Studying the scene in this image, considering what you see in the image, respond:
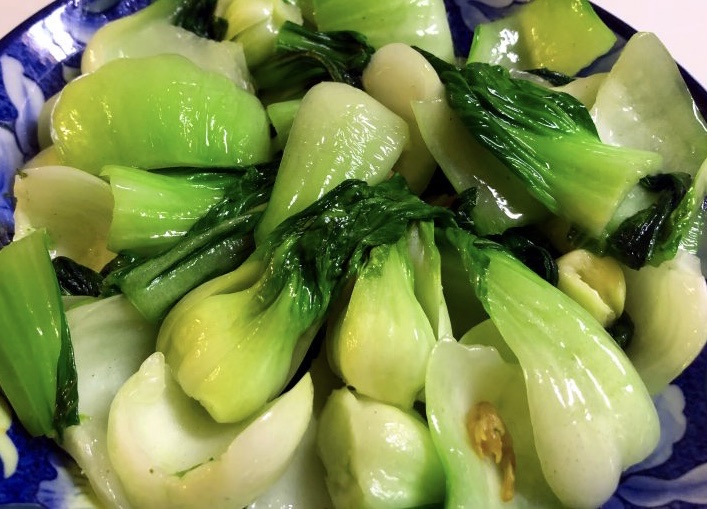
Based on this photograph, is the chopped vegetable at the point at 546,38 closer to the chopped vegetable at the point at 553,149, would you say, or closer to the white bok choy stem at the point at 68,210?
the chopped vegetable at the point at 553,149

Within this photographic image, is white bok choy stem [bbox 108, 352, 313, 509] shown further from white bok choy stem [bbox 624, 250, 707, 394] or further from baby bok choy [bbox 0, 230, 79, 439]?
white bok choy stem [bbox 624, 250, 707, 394]

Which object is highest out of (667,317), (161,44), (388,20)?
(161,44)

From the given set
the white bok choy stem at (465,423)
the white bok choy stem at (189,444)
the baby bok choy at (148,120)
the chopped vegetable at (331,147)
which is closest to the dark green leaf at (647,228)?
the white bok choy stem at (465,423)

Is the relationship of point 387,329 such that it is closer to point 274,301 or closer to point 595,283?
point 274,301

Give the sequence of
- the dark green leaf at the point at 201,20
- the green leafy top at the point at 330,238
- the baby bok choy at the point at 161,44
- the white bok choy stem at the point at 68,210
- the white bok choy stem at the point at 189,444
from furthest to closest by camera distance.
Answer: the dark green leaf at the point at 201,20
the baby bok choy at the point at 161,44
the white bok choy stem at the point at 68,210
the green leafy top at the point at 330,238
the white bok choy stem at the point at 189,444

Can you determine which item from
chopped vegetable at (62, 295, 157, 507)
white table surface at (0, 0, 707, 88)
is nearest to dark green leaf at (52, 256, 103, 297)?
chopped vegetable at (62, 295, 157, 507)

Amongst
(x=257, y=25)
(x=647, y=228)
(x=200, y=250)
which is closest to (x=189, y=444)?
(x=200, y=250)
